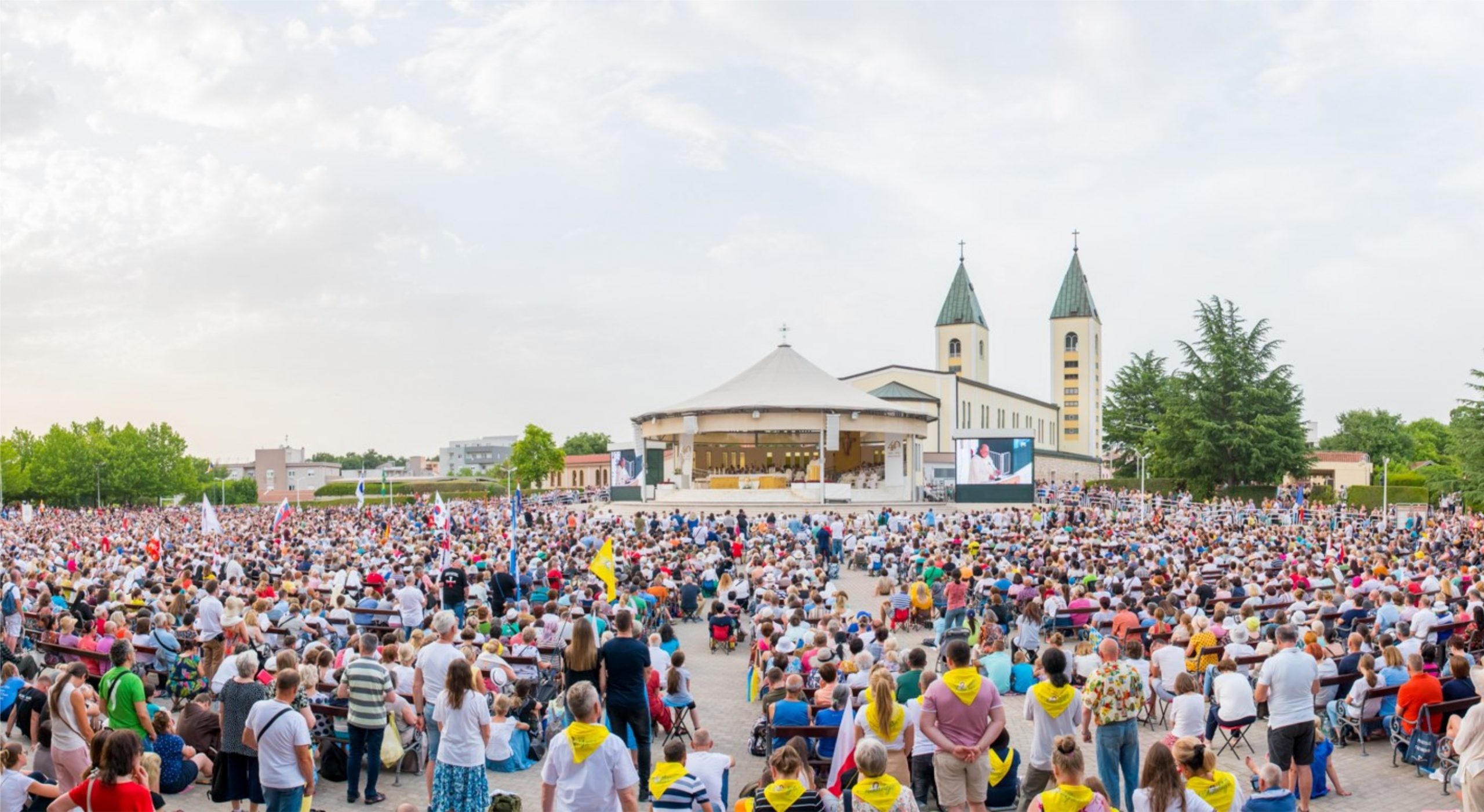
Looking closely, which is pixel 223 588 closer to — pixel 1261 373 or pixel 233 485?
pixel 1261 373

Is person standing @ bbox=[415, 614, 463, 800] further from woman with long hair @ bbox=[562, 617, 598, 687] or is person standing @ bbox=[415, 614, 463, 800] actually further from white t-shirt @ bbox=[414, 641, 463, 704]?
woman with long hair @ bbox=[562, 617, 598, 687]

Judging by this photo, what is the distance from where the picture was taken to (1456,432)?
32188 millimetres

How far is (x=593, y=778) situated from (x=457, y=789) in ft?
5.27

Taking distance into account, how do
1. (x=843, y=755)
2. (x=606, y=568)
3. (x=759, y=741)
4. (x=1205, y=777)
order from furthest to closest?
(x=606, y=568) < (x=759, y=741) < (x=843, y=755) < (x=1205, y=777)

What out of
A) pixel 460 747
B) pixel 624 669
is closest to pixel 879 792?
pixel 624 669

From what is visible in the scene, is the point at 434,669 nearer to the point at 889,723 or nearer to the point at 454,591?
the point at 889,723

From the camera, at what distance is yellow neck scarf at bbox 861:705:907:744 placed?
648 cm

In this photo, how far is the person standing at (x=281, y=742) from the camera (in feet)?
20.2

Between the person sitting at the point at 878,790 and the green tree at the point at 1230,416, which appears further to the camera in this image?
the green tree at the point at 1230,416

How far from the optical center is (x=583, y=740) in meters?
5.24

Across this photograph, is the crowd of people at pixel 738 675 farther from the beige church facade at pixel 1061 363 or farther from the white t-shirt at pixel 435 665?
the beige church facade at pixel 1061 363

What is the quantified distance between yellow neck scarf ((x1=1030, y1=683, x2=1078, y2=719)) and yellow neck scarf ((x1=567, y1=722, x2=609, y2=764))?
9.93 feet

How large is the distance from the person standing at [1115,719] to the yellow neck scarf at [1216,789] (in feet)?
3.95

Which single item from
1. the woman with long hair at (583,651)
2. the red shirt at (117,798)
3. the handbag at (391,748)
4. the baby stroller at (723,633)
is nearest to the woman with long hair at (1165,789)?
the woman with long hair at (583,651)
